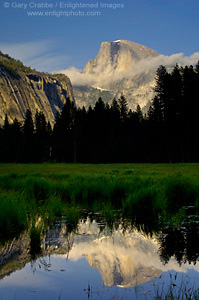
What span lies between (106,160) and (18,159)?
38.1m

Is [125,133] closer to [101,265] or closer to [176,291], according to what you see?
[101,265]

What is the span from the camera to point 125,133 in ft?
267

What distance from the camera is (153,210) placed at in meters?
9.92

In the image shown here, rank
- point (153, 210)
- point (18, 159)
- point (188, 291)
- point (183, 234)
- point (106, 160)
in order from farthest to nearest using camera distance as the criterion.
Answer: point (18, 159)
point (106, 160)
point (153, 210)
point (183, 234)
point (188, 291)

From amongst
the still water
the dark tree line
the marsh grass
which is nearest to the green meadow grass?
the still water

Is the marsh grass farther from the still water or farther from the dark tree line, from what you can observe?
the dark tree line

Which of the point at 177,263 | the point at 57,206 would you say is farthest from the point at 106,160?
the point at 177,263

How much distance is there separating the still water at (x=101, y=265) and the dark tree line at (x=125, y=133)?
49.4 metres

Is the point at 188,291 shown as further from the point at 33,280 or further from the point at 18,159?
the point at 18,159

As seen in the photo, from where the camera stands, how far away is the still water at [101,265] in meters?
4.26

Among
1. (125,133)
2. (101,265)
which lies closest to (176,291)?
(101,265)

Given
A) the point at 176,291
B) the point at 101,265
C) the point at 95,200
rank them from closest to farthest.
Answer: the point at 176,291
the point at 101,265
the point at 95,200

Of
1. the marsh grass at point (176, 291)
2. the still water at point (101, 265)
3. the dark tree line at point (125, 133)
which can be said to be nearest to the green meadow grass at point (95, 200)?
the still water at point (101, 265)

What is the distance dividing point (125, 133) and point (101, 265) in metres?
76.7
